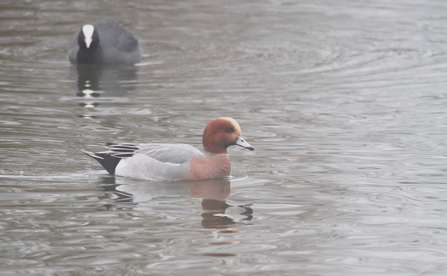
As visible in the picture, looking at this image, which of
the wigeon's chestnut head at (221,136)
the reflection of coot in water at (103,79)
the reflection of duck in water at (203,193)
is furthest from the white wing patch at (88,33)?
the reflection of duck in water at (203,193)

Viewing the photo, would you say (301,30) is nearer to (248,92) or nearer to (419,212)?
(248,92)

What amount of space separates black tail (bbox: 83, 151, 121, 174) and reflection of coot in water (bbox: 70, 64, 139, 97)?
342 centimetres

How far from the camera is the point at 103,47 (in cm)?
1359

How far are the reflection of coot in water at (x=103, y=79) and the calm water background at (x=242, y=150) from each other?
0.04 m

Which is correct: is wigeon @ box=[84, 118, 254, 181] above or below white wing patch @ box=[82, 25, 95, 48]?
below

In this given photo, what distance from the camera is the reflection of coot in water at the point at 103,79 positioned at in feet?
37.1

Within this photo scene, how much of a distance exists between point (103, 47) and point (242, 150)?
217 inches

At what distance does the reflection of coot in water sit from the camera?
1130 cm

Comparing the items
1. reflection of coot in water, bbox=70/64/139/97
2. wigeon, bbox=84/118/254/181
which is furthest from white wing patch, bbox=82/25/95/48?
wigeon, bbox=84/118/254/181

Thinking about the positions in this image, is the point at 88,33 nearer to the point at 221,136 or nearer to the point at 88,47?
the point at 88,47

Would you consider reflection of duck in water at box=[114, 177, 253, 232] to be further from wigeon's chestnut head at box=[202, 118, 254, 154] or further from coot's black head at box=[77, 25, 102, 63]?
coot's black head at box=[77, 25, 102, 63]

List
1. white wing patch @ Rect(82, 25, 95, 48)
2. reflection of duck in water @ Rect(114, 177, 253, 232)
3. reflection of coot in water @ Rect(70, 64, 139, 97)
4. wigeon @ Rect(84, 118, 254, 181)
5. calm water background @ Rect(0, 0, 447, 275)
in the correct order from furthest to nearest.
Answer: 1. white wing patch @ Rect(82, 25, 95, 48)
2. reflection of coot in water @ Rect(70, 64, 139, 97)
3. wigeon @ Rect(84, 118, 254, 181)
4. reflection of duck in water @ Rect(114, 177, 253, 232)
5. calm water background @ Rect(0, 0, 447, 275)

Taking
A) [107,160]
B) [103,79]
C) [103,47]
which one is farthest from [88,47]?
[107,160]

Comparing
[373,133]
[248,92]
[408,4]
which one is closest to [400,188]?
[373,133]
